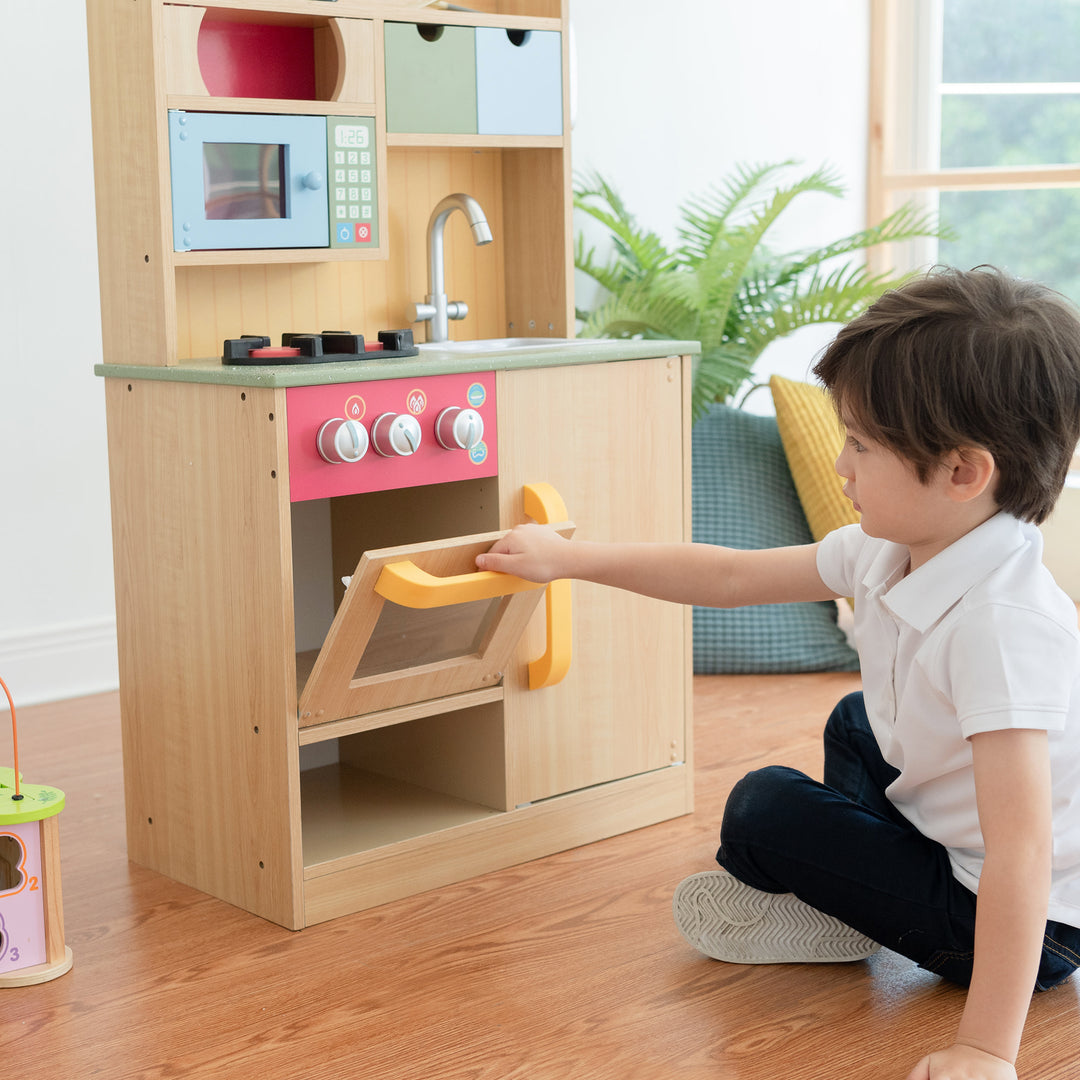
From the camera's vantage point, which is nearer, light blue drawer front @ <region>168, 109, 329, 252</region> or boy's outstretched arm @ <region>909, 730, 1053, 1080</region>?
boy's outstretched arm @ <region>909, 730, 1053, 1080</region>

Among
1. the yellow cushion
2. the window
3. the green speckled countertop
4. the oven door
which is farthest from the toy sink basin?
the window

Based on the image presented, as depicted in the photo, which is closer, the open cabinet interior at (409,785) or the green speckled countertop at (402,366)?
the green speckled countertop at (402,366)

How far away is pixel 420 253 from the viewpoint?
6.93ft

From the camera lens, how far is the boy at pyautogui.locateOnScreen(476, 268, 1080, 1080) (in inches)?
46.4

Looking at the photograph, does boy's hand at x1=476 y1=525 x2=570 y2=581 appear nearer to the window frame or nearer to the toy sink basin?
the toy sink basin

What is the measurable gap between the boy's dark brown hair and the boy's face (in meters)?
0.01

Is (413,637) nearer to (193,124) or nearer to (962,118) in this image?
(193,124)

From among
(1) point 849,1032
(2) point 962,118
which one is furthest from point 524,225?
(2) point 962,118

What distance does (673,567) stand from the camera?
157 centimetres

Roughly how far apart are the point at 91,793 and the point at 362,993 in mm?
802

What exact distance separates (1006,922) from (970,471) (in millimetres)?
384

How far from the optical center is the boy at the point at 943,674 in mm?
1178

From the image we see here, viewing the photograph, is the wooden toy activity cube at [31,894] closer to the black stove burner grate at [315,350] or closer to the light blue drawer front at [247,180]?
the black stove burner grate at [315,350]

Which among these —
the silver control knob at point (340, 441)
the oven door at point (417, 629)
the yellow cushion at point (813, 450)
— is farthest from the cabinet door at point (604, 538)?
the yellow cushion at point (813, 450)
